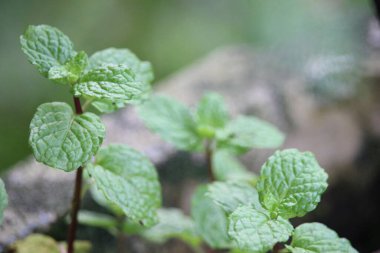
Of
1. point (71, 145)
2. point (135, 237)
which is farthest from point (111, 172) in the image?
point (135, 237)

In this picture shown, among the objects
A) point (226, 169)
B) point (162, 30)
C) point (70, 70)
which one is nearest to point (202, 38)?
point (162, 30)

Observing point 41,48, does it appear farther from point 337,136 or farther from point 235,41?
point 235,41

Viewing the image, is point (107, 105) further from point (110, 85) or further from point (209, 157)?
point (209, 157)

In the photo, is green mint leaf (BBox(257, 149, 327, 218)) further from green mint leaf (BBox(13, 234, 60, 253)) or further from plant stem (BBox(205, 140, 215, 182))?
green mint leaf (BBox(13, 234, 60, 253))

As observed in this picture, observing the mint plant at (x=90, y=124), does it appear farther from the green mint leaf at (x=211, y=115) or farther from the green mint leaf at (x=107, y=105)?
the green mint leaf at (x=211, y=115)

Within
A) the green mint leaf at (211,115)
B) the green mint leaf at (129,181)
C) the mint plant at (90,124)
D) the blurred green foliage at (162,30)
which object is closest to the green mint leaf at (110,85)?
the mint plant at (90,124)
